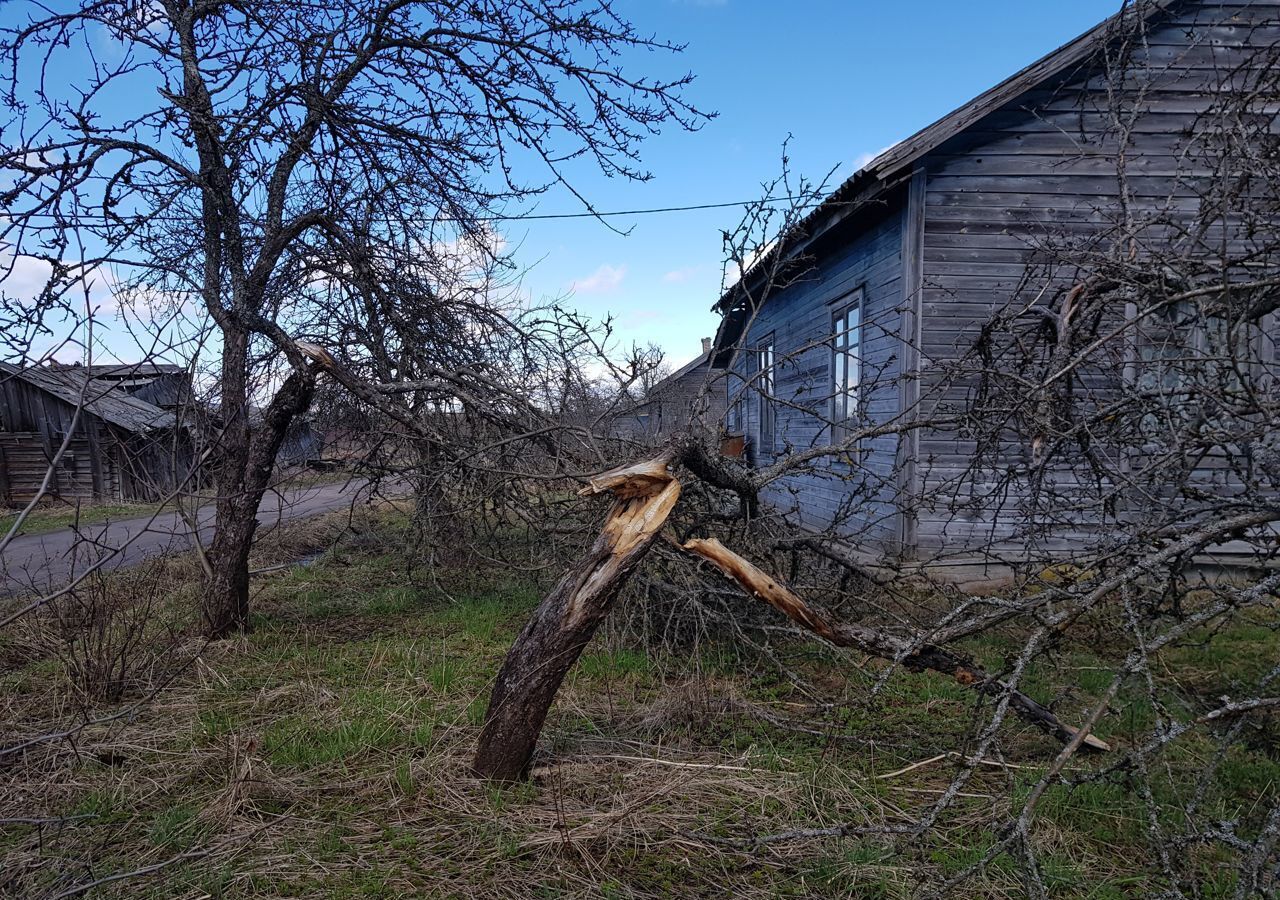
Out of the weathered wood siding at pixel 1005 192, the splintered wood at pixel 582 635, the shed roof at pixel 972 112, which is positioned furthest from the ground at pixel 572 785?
the shed roof at pixel 972 112

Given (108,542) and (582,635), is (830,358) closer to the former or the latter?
(582,635)

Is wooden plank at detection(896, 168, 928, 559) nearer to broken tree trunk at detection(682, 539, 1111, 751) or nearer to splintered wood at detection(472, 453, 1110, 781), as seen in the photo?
broken tree trunk at detection(682, 539, 1111, 751)

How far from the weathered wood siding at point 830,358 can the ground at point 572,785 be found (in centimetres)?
179

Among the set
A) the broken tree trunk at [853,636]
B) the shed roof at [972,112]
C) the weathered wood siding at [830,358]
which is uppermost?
the shed roof at [972,112]

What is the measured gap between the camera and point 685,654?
5.03 m

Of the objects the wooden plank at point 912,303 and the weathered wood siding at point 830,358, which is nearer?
the wooden plank at point 912,303

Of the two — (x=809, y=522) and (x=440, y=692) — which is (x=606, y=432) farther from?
(x=809, y=522)

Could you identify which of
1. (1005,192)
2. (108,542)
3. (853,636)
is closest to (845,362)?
(1005,192)

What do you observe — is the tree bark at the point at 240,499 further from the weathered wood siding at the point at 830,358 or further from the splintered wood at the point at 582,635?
the weathered wood siding at the point at 830,358

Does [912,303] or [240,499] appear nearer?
[240,499]

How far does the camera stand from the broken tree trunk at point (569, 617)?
3184 millimetres

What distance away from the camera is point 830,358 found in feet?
33.6

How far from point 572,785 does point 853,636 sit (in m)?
1.42

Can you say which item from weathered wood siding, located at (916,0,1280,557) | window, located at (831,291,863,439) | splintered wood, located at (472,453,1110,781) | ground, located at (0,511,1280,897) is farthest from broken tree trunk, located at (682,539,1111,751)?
window, located at (831,291,863,439)
